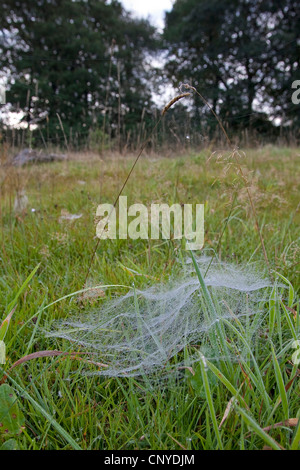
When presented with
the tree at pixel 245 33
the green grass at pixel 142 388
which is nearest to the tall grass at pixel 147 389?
the green grass at pixel 142 388

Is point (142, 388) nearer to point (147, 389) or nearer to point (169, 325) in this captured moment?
point (147, 389)

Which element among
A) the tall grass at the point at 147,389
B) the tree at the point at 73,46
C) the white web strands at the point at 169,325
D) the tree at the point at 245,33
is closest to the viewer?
the tall grass at the point at 147,389

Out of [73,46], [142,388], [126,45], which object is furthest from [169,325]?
[126,45]

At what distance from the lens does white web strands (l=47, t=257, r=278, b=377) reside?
0.93 meters

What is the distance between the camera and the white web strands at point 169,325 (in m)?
0.93

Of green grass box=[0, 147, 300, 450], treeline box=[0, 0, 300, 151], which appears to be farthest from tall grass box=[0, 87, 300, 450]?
treeline box=[0, 0, 300, 151]

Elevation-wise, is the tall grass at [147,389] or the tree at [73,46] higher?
the tree at [73,46]

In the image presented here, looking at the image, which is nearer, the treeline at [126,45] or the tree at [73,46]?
the treeline at [126,45]

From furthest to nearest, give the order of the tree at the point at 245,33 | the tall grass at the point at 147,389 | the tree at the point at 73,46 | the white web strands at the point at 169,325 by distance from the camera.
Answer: the tree at the point at 73,46
the tree at the point at 245,33
the white web strands at the point at 169,325
the tall grass at the point at 147,389

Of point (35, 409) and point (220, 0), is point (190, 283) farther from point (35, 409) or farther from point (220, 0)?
point (220, 0)

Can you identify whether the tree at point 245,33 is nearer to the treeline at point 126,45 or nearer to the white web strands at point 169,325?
the treeline at point 126,45

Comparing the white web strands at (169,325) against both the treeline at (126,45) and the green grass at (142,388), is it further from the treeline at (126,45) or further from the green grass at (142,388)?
the treeline at (126,45)
